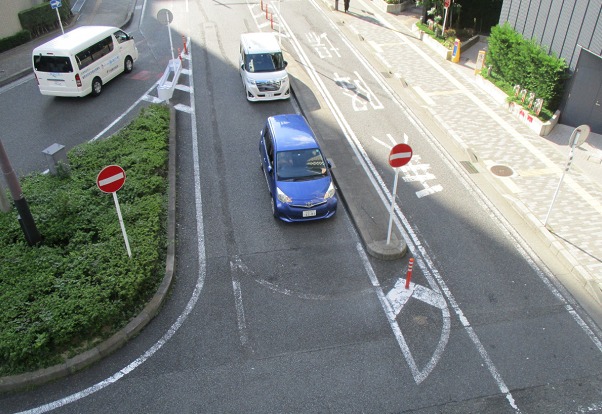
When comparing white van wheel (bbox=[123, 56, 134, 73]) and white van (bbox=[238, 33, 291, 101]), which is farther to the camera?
white van wheel (bbox=[123, 56, 134, 73])

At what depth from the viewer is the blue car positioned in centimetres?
1215

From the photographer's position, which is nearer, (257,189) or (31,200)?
(31,200)

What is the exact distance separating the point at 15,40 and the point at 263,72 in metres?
14.6

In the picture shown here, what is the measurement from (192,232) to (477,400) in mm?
7405

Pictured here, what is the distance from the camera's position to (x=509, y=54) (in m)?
18.8

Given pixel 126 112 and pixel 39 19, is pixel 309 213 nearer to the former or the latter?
pixel 126 112

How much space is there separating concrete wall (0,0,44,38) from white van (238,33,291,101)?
13.4 m

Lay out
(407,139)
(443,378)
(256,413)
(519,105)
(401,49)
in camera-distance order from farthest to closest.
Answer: (401,49) → (519,105) → (407,139) → (443,378) → (256,413)

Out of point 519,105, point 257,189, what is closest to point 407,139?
point 519,105

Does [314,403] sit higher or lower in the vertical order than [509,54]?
lower

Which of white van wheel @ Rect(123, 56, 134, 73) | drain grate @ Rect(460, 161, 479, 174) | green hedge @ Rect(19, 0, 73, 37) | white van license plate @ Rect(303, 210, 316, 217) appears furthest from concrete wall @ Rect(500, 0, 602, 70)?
green hedge @ Rect(19, 0, 73, 37)

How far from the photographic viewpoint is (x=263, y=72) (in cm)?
1892

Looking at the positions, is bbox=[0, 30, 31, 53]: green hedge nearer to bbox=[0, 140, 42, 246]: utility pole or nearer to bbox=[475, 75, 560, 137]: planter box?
bbox=[0, 140, 42, 246]: utility pole

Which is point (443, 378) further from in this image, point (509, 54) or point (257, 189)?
point (509, 54)
